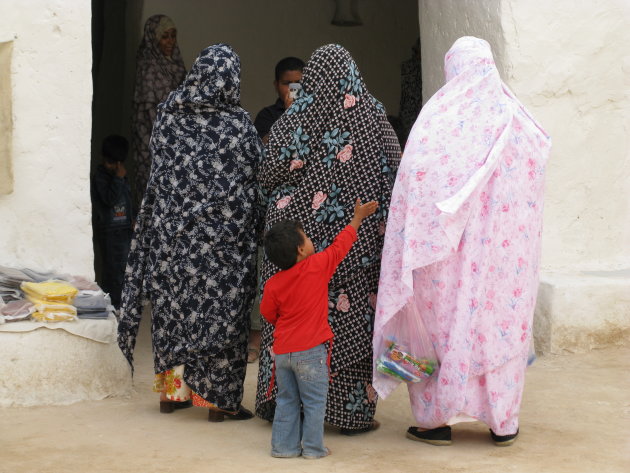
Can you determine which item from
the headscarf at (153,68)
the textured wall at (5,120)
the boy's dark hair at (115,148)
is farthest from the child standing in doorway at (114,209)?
the textured wall at (5,120)

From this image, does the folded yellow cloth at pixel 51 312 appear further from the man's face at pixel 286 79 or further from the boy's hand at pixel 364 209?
the man's face at pixel 286 79

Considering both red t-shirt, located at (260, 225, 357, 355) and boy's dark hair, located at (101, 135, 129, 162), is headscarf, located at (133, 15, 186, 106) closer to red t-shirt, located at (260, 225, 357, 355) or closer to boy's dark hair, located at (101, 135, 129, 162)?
boy's dark hair, located at (101, 135, 129, 162)

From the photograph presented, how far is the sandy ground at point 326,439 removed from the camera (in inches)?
154

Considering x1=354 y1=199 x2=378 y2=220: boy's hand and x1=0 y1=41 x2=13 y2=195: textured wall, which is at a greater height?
x1=0 y1=41 x2=13 y2=195: textured wall

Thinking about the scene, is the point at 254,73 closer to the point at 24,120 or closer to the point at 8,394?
the point at 24,120

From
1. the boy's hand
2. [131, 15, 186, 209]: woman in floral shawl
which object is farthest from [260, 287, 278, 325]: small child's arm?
[131, 15, 186, 209]: woman in floral shawl

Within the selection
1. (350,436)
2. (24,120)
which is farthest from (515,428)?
(24,120)

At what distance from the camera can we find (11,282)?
16.2 feet

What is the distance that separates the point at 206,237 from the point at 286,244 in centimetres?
74

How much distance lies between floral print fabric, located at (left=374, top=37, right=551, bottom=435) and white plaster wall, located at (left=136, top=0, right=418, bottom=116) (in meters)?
4.52

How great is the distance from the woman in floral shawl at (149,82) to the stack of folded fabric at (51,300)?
217 centimetres

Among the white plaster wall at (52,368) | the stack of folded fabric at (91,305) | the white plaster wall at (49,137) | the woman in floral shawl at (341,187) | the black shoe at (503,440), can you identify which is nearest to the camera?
the black shoe at (503,440)

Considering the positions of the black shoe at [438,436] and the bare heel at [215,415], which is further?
the bare heel at [215,415]

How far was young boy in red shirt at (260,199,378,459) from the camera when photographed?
3.90m
